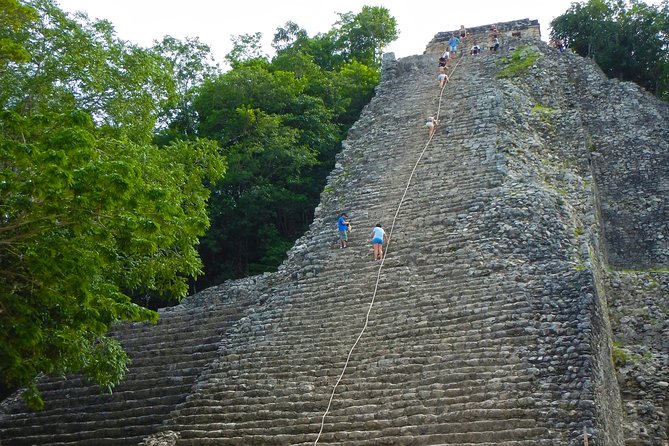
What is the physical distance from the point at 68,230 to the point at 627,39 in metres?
17.9

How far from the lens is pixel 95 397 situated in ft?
38.4

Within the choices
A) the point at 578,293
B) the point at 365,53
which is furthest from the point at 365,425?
the point at 365,53

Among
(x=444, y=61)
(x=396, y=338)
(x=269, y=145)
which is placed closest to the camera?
(x=396, y=338)

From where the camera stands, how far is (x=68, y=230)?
816cm

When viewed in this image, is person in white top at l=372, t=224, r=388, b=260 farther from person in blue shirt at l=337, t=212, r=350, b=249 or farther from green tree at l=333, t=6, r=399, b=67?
green tree at l=333, t=6, r=399, b=67

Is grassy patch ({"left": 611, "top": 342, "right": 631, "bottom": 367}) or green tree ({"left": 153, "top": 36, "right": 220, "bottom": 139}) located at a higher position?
green tree ({"left": 153, "top": 36, "right": 220, "bottom": 139})

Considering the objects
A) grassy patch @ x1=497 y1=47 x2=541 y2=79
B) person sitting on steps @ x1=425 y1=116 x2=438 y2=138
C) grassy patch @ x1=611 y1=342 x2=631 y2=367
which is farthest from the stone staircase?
grassy patch @ x1=497 y1=47 x2=541 y2=79

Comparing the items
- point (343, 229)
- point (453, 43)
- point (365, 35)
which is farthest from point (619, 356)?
point (365, 35)

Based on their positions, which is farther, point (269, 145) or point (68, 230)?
point (269, 145)

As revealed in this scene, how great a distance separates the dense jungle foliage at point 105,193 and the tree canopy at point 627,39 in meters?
9.05

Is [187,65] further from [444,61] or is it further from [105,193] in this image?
[105,193]

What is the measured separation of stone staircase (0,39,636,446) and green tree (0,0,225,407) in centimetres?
177

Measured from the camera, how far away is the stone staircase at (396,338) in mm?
8391

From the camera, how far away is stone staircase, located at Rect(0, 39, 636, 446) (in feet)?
A: 27.5
